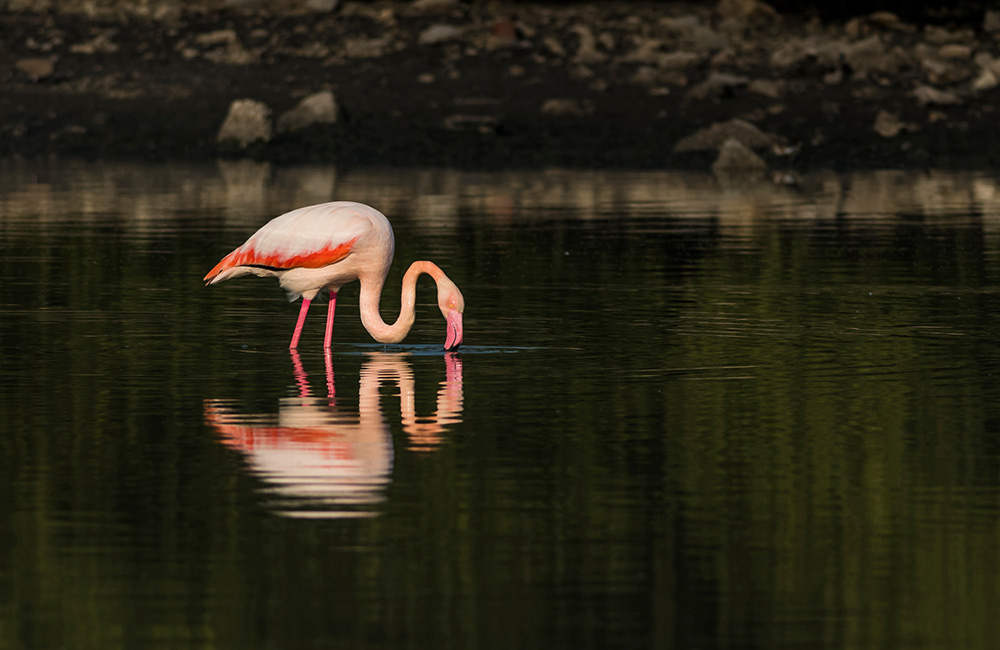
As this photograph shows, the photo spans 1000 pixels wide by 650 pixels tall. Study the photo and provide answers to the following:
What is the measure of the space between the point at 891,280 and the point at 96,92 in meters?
24.6

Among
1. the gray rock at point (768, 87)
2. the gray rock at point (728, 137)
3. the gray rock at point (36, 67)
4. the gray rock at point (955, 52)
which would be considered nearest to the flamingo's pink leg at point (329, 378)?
the gray rock at point (728, 137)

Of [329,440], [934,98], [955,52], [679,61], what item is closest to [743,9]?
[679,61]

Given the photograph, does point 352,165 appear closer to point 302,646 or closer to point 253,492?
point 253,492

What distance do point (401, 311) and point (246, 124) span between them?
2512cm

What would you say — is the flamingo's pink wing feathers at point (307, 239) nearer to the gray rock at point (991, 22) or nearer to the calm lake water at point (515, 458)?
the calm lake water at point (515, 458)

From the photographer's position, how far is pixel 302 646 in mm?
6633

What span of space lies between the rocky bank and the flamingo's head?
2227cm

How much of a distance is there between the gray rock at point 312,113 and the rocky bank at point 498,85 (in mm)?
36

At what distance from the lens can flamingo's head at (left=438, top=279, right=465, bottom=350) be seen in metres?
13.0

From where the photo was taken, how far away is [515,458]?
967 cm

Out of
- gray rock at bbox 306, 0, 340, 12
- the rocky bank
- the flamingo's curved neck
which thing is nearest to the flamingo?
the flamingo's curved neck

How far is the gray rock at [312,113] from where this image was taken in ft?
124

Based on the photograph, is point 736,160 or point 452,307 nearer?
point 452,307

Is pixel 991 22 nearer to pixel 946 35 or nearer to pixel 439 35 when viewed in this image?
pixel 946 35
